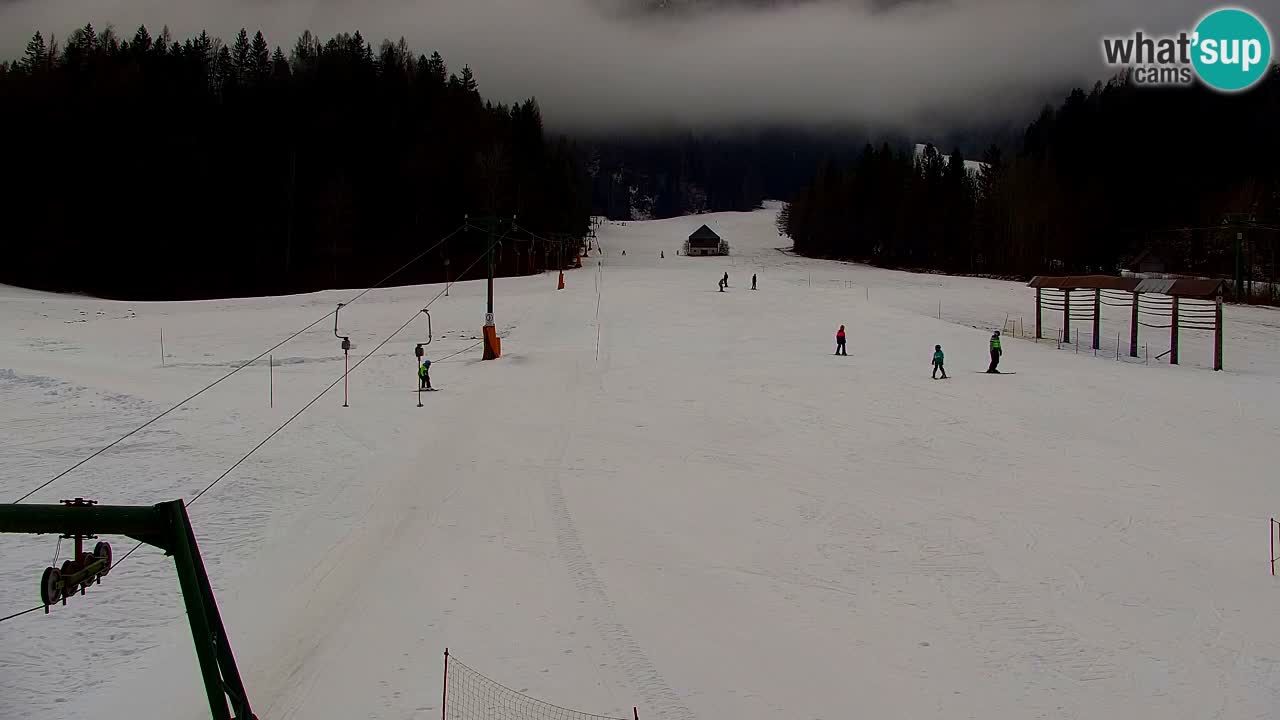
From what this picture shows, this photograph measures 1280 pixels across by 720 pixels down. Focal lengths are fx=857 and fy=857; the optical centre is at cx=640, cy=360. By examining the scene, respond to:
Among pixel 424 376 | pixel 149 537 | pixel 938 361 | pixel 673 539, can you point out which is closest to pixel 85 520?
pixel 149 537

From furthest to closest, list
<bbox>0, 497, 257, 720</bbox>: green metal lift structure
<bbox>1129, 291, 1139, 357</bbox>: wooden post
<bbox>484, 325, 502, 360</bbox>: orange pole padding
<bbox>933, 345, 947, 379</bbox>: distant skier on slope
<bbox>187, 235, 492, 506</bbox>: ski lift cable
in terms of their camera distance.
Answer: <bbox>1129, 291, 1139, 357</bbox>: wooden post → <bbox>484, 325, 502, 360</bbox>: orange pole padding → <bbox>933, 345, 947, 379</bbox>: distant skier on slope → <bbox>187, 235, 492, 506</bbox>: ski lift cable → <bbox>0, 497, 257, 720</bbox>: green metal lift structure

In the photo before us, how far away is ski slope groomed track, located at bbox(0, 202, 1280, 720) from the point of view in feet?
33.5

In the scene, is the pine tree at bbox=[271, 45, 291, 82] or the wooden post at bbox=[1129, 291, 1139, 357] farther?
the pine tree at bbox=[271, 45, 291, 82]

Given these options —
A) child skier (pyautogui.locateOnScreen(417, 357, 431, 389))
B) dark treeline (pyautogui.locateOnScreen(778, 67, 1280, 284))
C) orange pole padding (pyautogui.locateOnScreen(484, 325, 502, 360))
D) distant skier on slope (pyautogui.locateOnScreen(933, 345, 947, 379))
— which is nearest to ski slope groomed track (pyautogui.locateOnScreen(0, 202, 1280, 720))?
orange pole padding (pyautogui.locateOnScreen(484, 325, 502, 360))

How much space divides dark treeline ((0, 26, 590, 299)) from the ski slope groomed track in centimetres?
4132

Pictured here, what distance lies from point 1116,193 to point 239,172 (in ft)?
273

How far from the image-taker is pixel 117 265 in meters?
67.7

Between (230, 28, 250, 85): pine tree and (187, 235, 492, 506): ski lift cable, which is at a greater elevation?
(230, 28, 250, 85): pine tree

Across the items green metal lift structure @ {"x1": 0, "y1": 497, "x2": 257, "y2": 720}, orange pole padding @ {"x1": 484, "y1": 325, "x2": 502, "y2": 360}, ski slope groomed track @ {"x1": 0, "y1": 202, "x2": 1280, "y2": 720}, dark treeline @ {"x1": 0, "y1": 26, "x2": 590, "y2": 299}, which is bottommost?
ski slope groomed track @ {"x1": 0, "y1": 202, "x2": 1280, "y2": 720}

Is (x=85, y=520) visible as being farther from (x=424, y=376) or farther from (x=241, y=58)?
(x=241, y=58)

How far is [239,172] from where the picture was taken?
3029 inches

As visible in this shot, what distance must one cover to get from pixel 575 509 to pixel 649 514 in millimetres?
1414

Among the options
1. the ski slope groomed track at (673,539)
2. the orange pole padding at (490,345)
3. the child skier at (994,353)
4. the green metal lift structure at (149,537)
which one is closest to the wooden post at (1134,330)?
the ski slope groomed track at (673,539)

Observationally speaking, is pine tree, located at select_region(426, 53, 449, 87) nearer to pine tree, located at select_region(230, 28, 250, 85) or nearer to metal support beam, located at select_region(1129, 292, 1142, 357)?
pine tree, located at select_region(230, 28, 250, 85)
